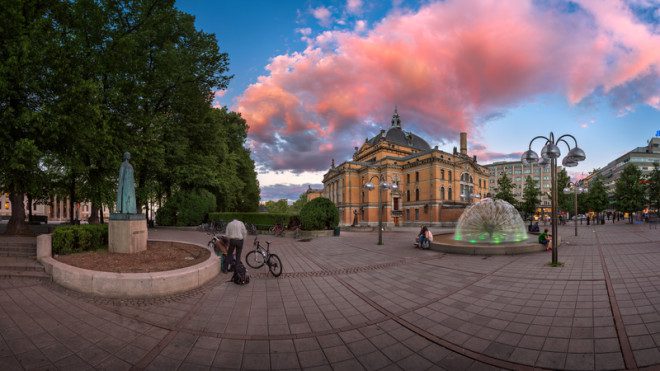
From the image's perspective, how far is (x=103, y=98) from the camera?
1683cm

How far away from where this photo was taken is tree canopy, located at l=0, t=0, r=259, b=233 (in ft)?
41.3

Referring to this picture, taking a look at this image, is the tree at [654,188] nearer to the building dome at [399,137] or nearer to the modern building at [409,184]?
the modern building at [409,184]

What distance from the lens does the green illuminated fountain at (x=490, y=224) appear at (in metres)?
16.6

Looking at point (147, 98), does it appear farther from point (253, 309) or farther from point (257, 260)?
point (253, 309)

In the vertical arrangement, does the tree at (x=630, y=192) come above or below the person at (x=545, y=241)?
above

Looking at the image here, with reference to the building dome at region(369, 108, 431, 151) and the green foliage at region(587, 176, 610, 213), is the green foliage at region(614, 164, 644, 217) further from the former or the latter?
the building dome at region(369, 108, 431, 151)

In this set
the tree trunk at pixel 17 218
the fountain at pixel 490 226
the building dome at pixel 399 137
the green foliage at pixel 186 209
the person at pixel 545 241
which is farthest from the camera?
the building dome at pixel 399 137

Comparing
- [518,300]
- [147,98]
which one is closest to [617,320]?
[518,300]

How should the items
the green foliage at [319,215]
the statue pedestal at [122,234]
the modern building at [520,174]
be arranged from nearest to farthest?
the statue pedestal at [122,234]
the green foliage at [319,215]
the modern building at [520,174]

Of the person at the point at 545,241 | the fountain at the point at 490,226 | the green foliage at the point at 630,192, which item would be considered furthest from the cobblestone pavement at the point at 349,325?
the green foliage at the point at 630,192

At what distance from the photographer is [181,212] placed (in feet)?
92.4

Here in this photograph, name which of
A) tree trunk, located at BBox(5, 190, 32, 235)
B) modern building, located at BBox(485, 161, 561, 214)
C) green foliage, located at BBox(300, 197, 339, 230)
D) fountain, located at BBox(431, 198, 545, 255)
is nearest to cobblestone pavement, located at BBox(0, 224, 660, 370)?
fountain, located at BBox(431, 198, 545, 255)

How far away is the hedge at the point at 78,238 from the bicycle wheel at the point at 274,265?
6978 millimetres

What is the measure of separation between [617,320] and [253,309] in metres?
6.66
